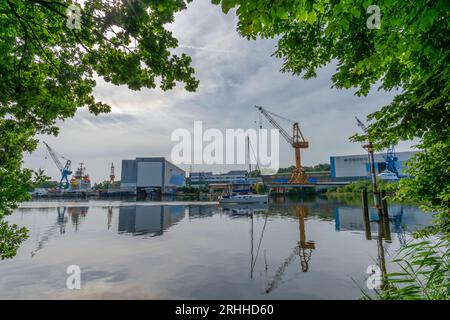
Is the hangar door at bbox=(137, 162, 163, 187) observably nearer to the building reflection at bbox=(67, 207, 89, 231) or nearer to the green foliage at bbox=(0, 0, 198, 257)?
the building reflection at bbox=(67, 207, 89, 231)

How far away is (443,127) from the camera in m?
3.90

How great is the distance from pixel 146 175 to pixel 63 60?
108 m

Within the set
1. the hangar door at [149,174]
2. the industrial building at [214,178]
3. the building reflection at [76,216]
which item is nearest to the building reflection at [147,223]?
the building reflection at [76,216]

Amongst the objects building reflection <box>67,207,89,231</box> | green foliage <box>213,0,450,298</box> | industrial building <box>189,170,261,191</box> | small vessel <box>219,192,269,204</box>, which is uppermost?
industrial building <box>189,170,261,191</box>

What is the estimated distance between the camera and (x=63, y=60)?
538 centimetres

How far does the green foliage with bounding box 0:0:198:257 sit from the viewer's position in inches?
165

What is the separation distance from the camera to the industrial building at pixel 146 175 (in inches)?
4232

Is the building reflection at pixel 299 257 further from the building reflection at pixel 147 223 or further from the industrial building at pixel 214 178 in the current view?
the industrial building at pixel 214 178

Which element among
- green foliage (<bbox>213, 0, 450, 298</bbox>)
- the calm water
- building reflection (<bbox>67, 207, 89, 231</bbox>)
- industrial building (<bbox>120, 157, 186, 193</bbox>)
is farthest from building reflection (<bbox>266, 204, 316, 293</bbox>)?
industrial building (<bbox>120, 157, 186, 193</bbox>)

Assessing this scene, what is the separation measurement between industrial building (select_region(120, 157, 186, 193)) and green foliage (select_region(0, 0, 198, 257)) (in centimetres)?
10641

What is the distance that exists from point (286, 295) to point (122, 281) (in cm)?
681

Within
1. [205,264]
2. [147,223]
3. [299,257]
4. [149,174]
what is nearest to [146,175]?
[149,174]
